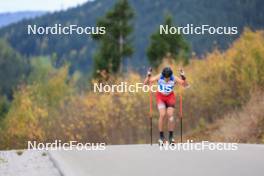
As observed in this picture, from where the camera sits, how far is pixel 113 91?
77.0ft

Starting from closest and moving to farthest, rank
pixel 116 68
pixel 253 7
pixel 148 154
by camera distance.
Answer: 1. pixel 148 154
2. pixel 116 68
3. pixel 253 7

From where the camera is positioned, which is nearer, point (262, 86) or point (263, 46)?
point (262, 86)

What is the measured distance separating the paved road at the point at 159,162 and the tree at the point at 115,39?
3933cm

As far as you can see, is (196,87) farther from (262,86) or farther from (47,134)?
(47,134)

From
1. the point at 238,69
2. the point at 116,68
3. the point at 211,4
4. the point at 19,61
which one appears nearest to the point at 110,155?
the point at 238,69

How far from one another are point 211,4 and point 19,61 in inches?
2574

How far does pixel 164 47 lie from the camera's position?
59.6 m

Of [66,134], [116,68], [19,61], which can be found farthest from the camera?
[19,61]

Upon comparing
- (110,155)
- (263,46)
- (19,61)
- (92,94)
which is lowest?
(110,155)

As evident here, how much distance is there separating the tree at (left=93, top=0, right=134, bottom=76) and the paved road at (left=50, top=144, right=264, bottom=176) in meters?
39.3

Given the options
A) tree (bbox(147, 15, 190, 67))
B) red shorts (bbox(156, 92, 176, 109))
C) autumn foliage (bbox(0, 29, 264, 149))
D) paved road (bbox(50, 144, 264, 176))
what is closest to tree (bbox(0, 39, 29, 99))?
tree (bbox(147, 15, 190, 67))
